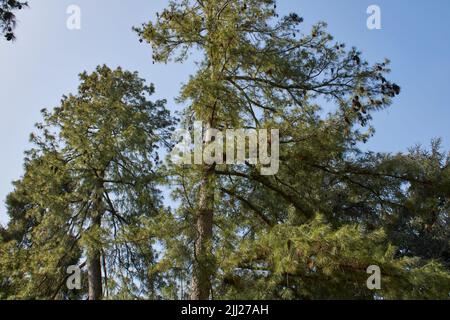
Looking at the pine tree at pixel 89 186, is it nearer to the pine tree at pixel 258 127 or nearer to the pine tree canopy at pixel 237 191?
the pine tree canopy at pixel 237 191

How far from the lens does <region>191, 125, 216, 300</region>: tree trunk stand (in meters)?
6.51

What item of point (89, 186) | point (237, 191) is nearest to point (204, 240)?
point (237, 191)

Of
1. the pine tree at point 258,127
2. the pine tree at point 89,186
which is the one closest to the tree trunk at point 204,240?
the pine tree at point 258,127

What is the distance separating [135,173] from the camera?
471 inches

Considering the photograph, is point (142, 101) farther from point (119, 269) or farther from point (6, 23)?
point (6, 23)

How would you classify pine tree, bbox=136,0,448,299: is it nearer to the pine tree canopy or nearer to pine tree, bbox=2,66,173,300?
the pine tree canopy

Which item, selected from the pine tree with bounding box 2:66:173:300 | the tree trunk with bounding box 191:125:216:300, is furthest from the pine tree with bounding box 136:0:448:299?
the pine tree with bounding box 2:66:173:300

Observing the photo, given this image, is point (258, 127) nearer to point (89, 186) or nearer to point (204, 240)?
point (204, 240)

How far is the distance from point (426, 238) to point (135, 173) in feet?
44.8

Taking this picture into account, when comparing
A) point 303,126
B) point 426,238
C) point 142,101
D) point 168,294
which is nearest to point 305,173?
point 303,126

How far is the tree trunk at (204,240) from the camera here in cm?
651

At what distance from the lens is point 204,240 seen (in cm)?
713

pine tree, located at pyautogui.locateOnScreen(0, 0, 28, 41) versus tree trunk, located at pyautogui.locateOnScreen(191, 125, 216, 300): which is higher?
pine tree, located at pyautogui.locateOnScreen(0, 0, 28, 41)

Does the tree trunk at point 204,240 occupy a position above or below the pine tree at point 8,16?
below
